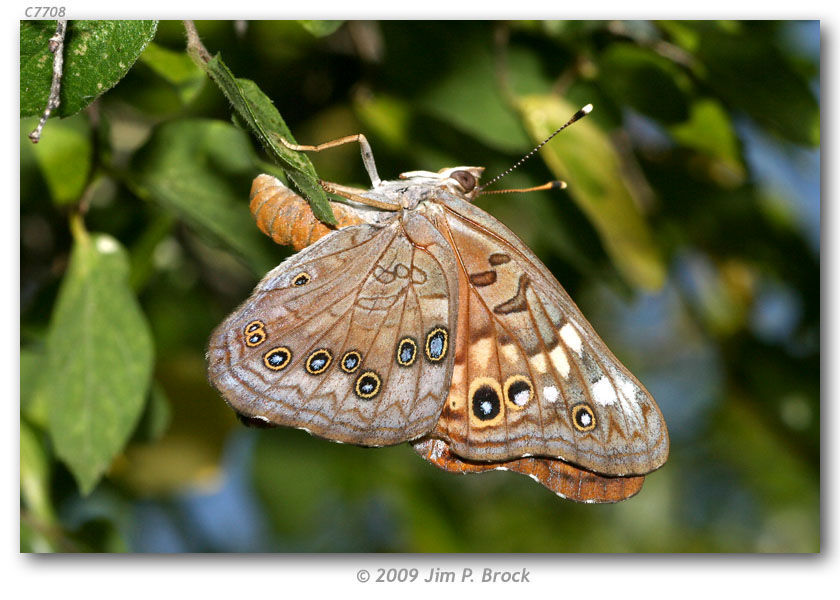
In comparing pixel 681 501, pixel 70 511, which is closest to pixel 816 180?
pixel 70 511

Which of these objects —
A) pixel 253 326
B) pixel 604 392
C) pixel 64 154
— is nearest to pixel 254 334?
pixel 253 326

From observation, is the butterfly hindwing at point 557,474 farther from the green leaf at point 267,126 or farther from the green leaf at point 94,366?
the green leaf at point 94,366

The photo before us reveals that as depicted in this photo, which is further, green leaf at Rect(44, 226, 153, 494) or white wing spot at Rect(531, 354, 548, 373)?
green leaf at Rect(44, 226, 153, 494)

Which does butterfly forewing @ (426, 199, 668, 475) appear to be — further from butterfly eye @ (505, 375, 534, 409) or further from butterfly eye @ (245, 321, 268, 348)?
butterfly eye @ (245, 321, 268, 348)

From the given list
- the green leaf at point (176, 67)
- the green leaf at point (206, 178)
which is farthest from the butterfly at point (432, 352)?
the green leaf at point (176, 67)

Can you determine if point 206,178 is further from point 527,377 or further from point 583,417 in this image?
point 583,417

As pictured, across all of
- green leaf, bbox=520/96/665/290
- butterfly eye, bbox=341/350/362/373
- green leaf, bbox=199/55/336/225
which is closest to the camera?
green leaf, bbox=199/55/336/225

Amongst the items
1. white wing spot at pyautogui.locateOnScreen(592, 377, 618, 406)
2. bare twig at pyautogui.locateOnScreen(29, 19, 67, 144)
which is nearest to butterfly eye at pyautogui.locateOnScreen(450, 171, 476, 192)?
white wing spot at pyautogui.locateOnScreen(592, 377, 618, 406)

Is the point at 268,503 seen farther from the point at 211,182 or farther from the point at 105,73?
the point at 105,73
